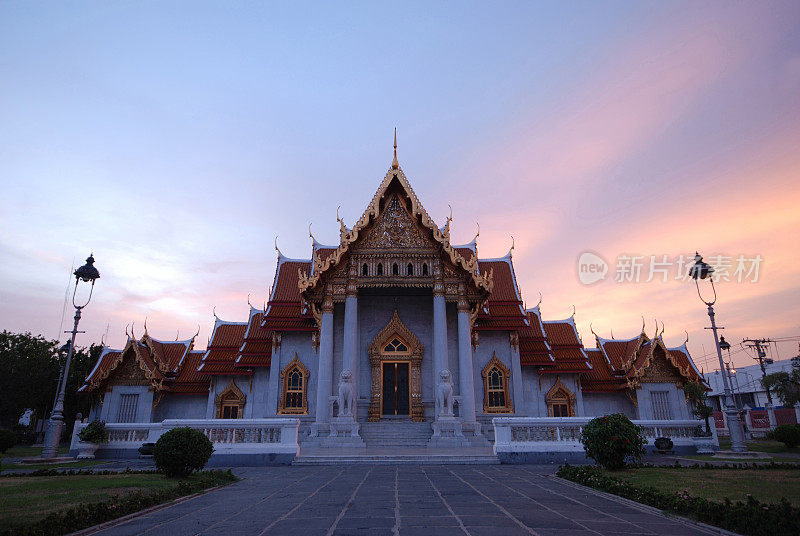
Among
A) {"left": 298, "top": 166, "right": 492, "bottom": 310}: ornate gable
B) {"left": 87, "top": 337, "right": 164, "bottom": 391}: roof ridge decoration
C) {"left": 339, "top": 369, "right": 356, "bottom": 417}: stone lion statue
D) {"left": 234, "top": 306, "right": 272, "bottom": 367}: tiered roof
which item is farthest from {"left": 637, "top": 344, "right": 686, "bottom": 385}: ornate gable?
{"left": 87, "top": 337, "right": 164, "bottom": 391}: roof ridge decoration

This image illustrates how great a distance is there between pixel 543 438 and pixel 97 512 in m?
12.6

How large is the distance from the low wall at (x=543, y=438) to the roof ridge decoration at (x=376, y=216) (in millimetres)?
6903

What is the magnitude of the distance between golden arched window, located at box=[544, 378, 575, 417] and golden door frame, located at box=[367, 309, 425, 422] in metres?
7.12

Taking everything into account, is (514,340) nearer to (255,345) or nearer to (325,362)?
(325,362)

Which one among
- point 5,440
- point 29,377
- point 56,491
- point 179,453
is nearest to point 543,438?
point 179,453

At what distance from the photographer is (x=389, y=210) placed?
21875mm

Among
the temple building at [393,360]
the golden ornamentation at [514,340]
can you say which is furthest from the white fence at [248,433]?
the golden ornamentation at [514,340]

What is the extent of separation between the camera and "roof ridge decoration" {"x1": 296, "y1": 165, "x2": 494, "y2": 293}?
20500 mm

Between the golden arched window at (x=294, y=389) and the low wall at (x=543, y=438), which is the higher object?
the golden arched window at (x=294, y=389)

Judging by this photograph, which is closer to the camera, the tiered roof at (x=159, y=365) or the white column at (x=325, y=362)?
the white column at (x=325, y=362)

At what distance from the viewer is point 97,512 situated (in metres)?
6.16

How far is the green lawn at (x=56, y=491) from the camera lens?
619cm

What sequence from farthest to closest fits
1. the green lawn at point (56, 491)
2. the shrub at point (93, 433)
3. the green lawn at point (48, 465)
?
the shrub at point (93, 433)
the green lawn at point (48, 465)
the green lawn at point (56, 491)

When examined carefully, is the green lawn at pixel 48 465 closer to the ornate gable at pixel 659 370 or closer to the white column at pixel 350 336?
the white column at pixel 350 336
